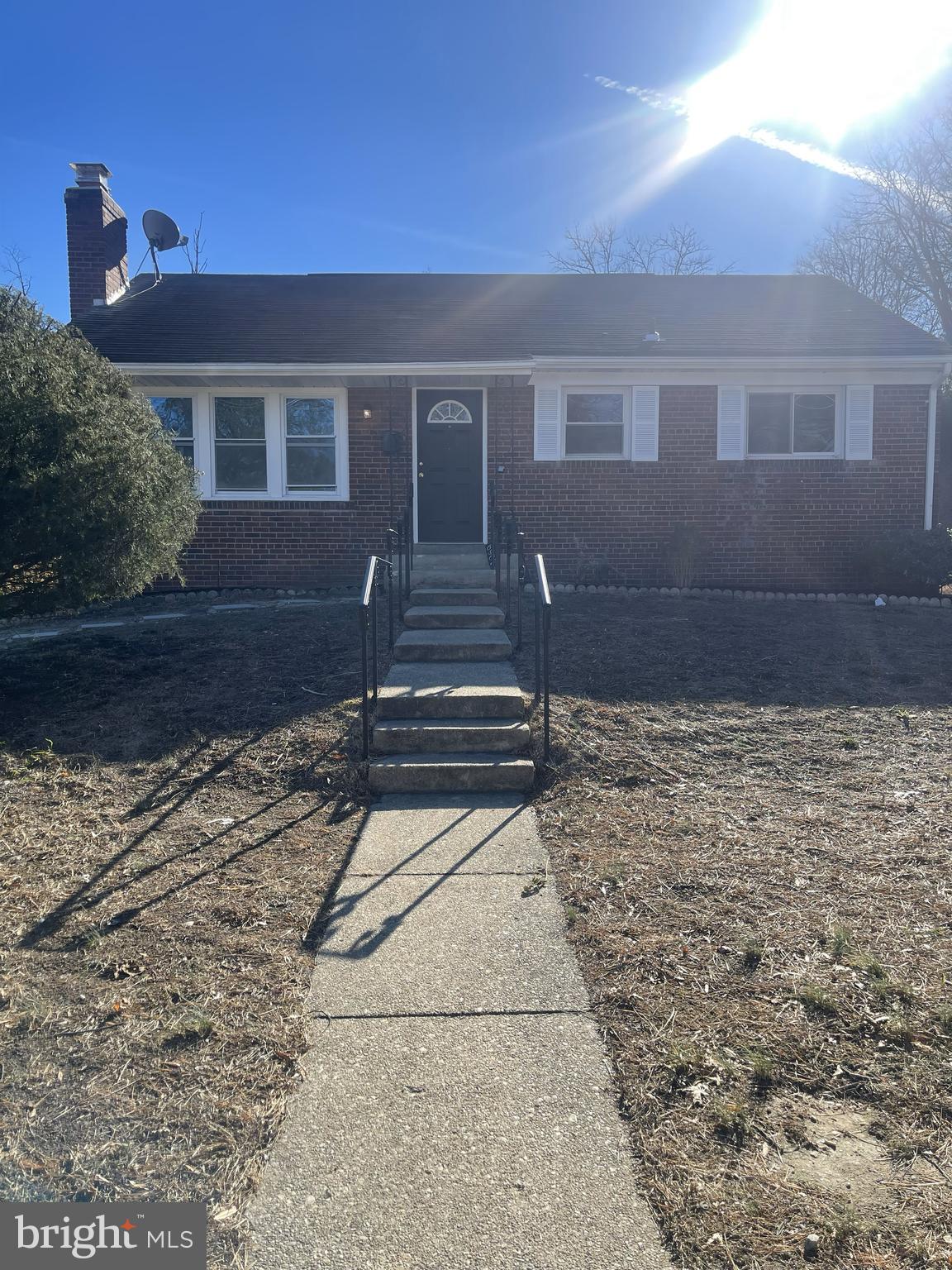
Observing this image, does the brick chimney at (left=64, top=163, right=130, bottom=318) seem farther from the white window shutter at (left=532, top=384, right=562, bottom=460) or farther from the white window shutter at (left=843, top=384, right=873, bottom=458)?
the white window shutter at (left=843, top=384, right=873, bottom=458)

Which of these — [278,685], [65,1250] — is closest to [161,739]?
[278,685]

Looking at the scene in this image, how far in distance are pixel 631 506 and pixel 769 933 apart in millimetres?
9550

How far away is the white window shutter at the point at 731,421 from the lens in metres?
12.5

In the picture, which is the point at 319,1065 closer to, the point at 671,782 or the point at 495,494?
the point at 671,782

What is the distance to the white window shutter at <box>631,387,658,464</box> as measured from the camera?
12469 millimetres

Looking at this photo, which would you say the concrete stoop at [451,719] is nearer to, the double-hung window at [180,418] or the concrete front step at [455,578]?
the concrete front step at [455,578]

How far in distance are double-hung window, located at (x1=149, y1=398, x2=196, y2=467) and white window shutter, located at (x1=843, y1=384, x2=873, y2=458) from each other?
9213mm

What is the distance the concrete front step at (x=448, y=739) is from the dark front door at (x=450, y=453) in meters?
7.32

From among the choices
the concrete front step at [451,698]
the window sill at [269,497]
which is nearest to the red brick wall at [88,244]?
the window sill at [269,497]

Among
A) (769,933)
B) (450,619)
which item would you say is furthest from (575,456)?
(769,933)

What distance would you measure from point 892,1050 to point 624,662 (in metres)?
4.92

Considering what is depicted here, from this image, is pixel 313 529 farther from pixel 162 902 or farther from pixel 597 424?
pixel 162 902

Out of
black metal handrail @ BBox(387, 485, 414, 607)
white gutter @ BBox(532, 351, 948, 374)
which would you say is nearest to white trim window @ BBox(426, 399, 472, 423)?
white gutter @ BBox(532, 351, 948, 374)

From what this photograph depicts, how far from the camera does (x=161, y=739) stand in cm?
608
